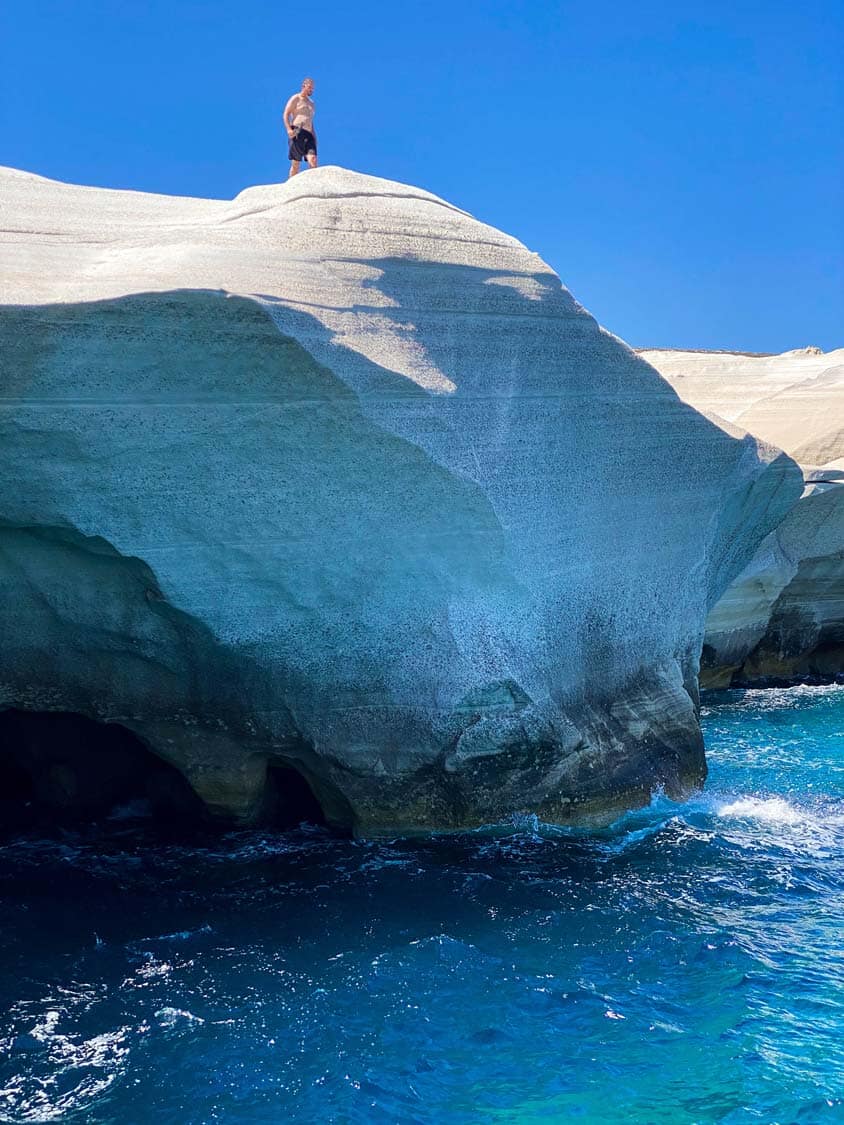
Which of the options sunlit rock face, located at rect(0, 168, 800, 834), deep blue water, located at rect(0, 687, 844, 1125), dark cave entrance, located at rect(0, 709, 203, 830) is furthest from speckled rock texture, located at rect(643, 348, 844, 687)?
A: dark cave entrance, located at rect(0, 709, 203, 830)

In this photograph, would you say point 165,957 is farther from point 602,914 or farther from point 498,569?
point 498,569

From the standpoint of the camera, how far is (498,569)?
832cm

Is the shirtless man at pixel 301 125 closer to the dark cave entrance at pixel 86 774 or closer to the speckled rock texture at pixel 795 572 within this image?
the dark cave entrance at pixel 86 774

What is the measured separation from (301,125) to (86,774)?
6685 millimetres

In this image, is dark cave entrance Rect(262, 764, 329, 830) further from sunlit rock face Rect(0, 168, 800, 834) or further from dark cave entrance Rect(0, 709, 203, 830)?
dark cave entrance Rect(0, 709, 203, 830)

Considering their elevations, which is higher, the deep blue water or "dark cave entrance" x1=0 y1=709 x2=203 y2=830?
"dark cave entrance" x1=0 y1=709 x2=203 y2=830

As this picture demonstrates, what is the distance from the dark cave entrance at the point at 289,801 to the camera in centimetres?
890

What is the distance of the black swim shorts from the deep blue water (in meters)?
6.82

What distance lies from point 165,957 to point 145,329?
3.91 meters

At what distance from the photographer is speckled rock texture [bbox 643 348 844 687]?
50.9 feet

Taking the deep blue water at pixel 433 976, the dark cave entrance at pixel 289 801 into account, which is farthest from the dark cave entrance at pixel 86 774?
the dark cave entrance at pixel 289 801

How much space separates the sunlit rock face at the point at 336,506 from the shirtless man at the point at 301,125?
7.27 ft

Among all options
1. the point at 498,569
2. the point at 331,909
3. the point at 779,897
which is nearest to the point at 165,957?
the point at 331,909

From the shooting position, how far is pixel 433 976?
6426 millimetres
